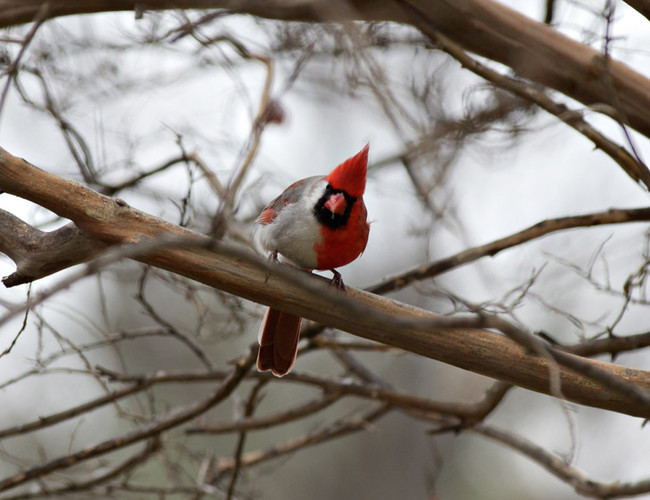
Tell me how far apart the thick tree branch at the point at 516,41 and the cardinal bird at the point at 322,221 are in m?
0.68

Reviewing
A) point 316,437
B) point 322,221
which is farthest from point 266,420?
point 322,221

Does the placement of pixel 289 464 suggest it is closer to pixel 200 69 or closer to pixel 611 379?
pixel 200 69

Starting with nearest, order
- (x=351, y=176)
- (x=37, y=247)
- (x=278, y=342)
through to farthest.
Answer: (x=37, y=247)
(x=351, y=176)
(x=278, y=342)

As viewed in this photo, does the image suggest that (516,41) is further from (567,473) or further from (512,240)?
(567,473)

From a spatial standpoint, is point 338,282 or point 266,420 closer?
point 338,282

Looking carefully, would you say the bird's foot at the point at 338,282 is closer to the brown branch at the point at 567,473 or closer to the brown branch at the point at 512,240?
the brown branch at the point at 512,240

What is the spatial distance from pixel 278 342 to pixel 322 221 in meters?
0.57

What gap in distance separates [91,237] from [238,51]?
163 centimetres

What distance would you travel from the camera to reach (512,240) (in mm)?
2891

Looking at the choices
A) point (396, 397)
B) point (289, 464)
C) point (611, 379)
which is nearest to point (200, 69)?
point (396, 397)

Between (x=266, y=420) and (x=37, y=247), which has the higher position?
(x=266, y=420)

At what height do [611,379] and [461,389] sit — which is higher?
[461,389]

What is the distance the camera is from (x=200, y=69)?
394cm

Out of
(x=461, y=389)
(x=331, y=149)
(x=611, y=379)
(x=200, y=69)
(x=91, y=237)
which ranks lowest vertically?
(x=611, y=379)
